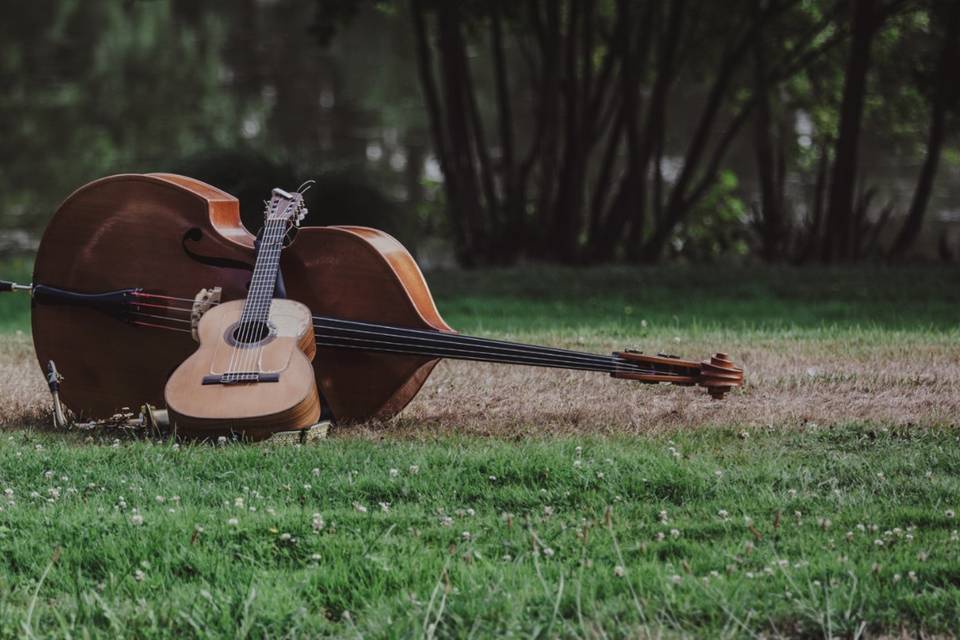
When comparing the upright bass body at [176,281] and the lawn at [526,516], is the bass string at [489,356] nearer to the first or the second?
the upright bass body at [176,281]

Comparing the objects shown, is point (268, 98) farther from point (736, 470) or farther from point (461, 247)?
point (736, 470)

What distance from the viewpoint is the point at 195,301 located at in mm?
4996

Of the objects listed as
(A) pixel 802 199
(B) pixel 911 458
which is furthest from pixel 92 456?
(A) pixel 802 199

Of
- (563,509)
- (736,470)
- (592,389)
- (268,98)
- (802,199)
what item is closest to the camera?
(563,509)

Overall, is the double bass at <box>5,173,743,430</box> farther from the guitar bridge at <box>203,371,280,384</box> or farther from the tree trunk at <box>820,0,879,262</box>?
the tree trunk at <box>820,0,879,262</box>

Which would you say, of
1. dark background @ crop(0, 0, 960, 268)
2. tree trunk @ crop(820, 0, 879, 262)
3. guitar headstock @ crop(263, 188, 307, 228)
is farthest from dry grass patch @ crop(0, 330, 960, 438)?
tree trunk @ crop(820, 0, 879, 262)

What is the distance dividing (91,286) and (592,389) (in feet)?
7.14

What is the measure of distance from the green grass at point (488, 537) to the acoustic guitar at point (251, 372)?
12 centimetres

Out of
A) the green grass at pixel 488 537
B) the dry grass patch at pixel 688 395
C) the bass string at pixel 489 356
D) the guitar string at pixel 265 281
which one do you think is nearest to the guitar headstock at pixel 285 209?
the guitar string at pixel 265 281

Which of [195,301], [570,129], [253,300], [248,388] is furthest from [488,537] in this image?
[570,129]

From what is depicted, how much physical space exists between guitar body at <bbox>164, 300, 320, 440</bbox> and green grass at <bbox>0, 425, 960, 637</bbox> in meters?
0.12

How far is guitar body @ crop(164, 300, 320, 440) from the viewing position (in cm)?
452

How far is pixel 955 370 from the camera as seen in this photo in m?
5.88

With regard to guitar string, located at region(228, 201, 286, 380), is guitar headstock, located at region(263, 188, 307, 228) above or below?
above
